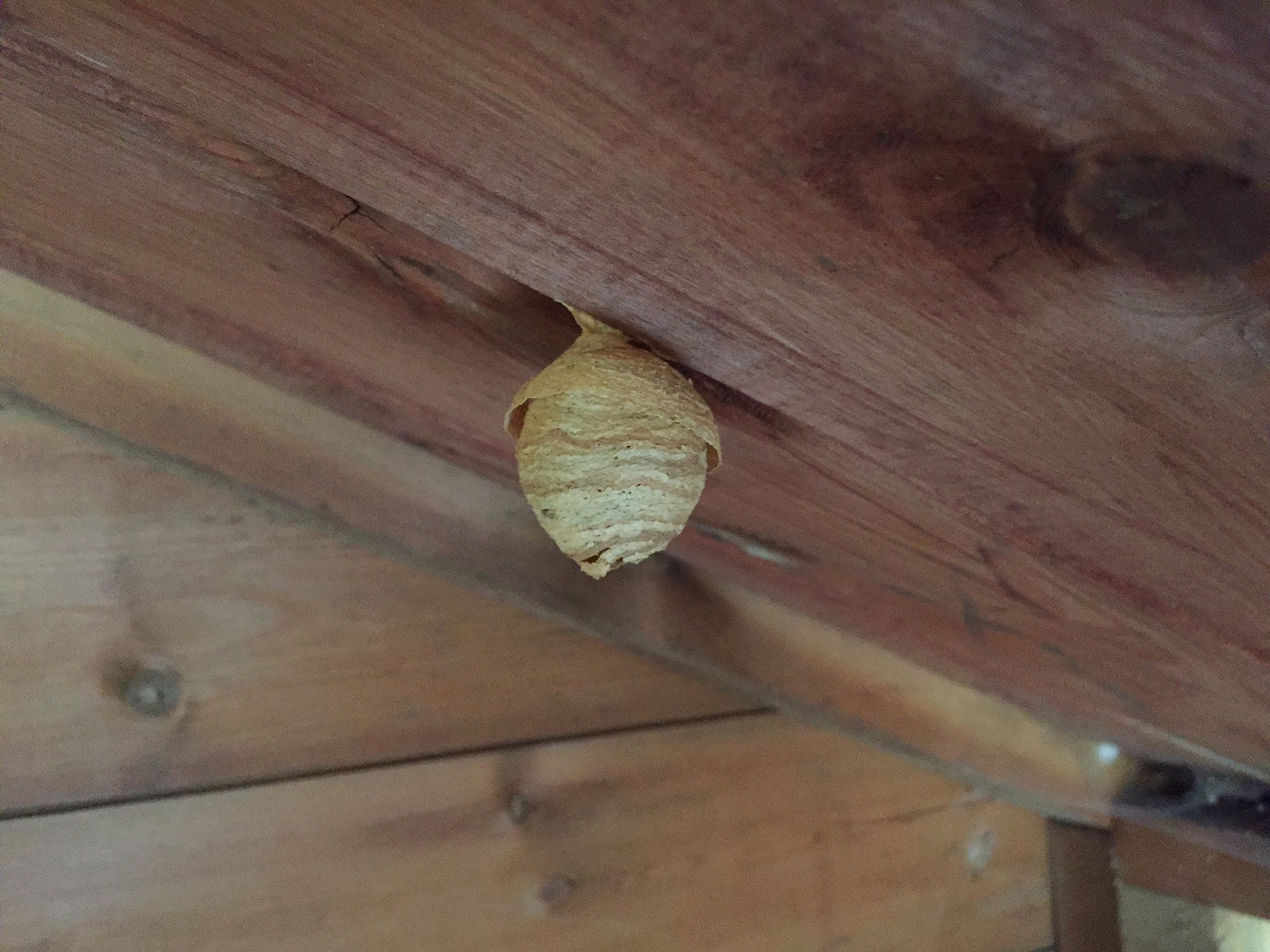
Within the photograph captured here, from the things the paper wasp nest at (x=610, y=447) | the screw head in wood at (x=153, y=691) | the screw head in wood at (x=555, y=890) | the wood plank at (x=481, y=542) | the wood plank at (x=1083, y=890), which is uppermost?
the wood plank at (x=481, y=542)

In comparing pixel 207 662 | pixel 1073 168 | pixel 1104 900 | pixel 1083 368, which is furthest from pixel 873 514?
pixel 1104 900

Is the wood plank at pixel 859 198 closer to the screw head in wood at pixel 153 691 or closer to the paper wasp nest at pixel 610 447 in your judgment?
the paper wasp nest at pixel 610 447

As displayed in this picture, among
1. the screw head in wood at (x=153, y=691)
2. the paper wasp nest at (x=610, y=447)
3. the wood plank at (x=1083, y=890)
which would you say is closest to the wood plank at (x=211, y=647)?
the screw head in wood at (x=153, y=691)

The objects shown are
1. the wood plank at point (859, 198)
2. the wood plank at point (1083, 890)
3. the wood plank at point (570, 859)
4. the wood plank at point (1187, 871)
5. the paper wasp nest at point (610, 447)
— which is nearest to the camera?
the wood plank at point (859, 198)

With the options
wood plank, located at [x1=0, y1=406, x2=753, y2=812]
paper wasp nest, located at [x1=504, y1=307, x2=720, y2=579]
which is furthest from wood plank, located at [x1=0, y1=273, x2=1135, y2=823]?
paper wasp nest, located at [x1=504, y1=307, x2=720, y2=579]

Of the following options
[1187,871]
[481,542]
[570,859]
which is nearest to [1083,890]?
[1187,871]

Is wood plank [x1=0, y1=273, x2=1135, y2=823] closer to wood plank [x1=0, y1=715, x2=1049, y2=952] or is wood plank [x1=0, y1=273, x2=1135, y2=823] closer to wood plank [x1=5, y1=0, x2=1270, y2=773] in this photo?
wood plank [x1=0, y1=715, x2=1049, y2=952]

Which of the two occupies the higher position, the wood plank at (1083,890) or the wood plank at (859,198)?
the wood plank at (859,198)
